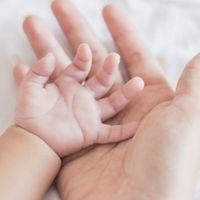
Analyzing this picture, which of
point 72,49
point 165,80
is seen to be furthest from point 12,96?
point 165,80

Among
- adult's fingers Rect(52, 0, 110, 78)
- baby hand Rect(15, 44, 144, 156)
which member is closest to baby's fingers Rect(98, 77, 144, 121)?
baby hand Rect(15, 44, 144, 156)

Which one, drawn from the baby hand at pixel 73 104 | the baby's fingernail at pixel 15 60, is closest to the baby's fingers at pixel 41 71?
the baby hand at pixel 73 104

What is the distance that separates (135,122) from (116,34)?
18 cm

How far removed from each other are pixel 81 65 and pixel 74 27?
13 cm

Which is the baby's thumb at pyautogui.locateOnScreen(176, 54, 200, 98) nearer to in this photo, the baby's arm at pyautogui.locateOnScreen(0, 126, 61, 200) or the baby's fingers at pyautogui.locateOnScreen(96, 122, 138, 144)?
the baby's fingers at pyautogui.locateOnScreen(96, 122, 138, 144)

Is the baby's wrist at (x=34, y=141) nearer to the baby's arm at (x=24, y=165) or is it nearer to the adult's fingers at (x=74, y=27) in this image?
the baby's arm at (x=24, y=165)

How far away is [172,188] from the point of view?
0.61 m

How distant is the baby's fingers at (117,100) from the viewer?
713 millimetres

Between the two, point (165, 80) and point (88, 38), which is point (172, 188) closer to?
point (165, 80)

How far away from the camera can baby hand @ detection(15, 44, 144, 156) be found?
69cm

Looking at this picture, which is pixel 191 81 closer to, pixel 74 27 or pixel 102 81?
pixel 102 81

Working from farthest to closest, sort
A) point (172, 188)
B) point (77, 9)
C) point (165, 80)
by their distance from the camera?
1. point (77, 9)
2. point (165, 80)
3. point (172, 188)

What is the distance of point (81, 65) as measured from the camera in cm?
71

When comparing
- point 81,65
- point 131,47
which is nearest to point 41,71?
point 81,65
